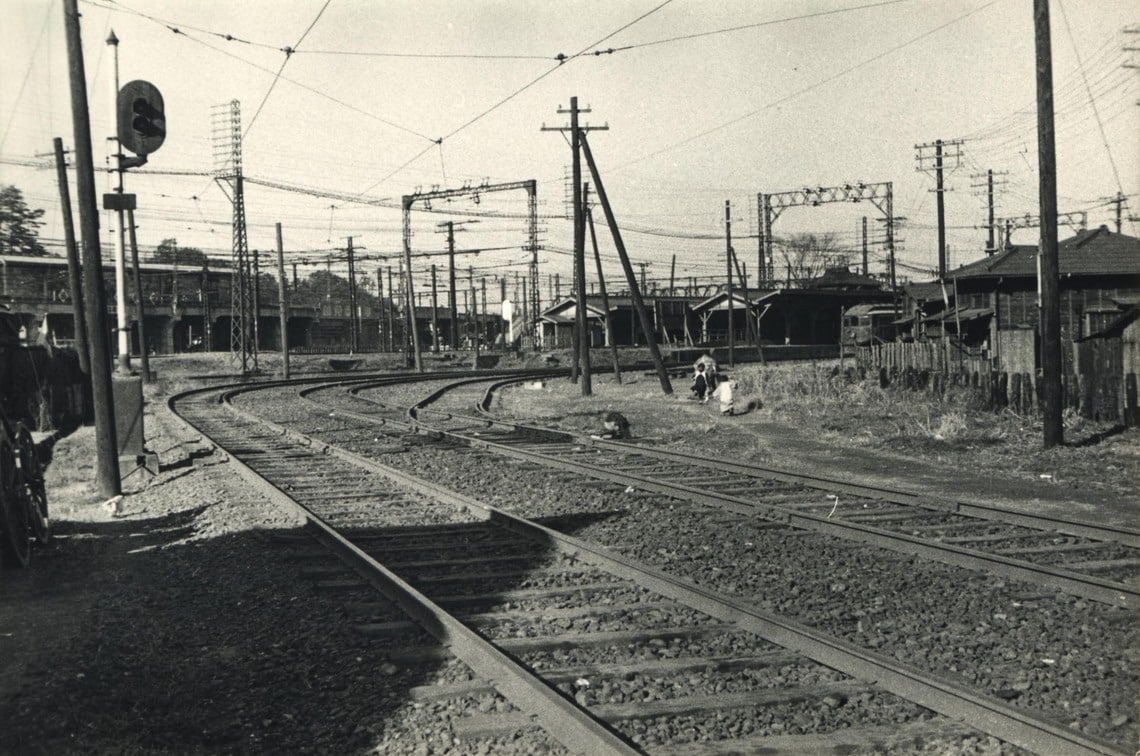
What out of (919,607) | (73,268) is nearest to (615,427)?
(919,607)

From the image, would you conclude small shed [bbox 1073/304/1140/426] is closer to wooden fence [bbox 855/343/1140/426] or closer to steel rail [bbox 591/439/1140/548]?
wooden fence [bbox 855/343/1140/426]

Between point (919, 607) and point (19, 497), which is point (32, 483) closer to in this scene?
point (19, 497)

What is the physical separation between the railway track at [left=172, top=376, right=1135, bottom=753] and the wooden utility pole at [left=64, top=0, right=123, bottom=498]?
3.70 meters

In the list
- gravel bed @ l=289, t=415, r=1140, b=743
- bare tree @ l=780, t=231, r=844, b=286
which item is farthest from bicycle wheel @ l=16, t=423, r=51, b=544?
bare tree @ l=780, t=231, r=844, b=286

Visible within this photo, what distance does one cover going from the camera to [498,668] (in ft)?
14.9

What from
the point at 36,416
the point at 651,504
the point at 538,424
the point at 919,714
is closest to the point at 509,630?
the point at 919,714

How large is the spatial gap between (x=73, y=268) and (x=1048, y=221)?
64.6 feet

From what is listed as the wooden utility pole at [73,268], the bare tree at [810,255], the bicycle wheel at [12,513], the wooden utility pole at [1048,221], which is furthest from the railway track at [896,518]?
the bare tree at [810,255]

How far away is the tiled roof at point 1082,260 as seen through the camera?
33.2 metres

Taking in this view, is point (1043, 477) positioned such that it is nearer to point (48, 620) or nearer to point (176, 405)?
point (48, 620)

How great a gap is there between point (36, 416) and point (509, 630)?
15.7 m

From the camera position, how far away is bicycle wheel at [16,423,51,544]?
7.64m

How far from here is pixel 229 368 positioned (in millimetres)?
50156

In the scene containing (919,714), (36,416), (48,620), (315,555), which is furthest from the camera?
(36,416)
